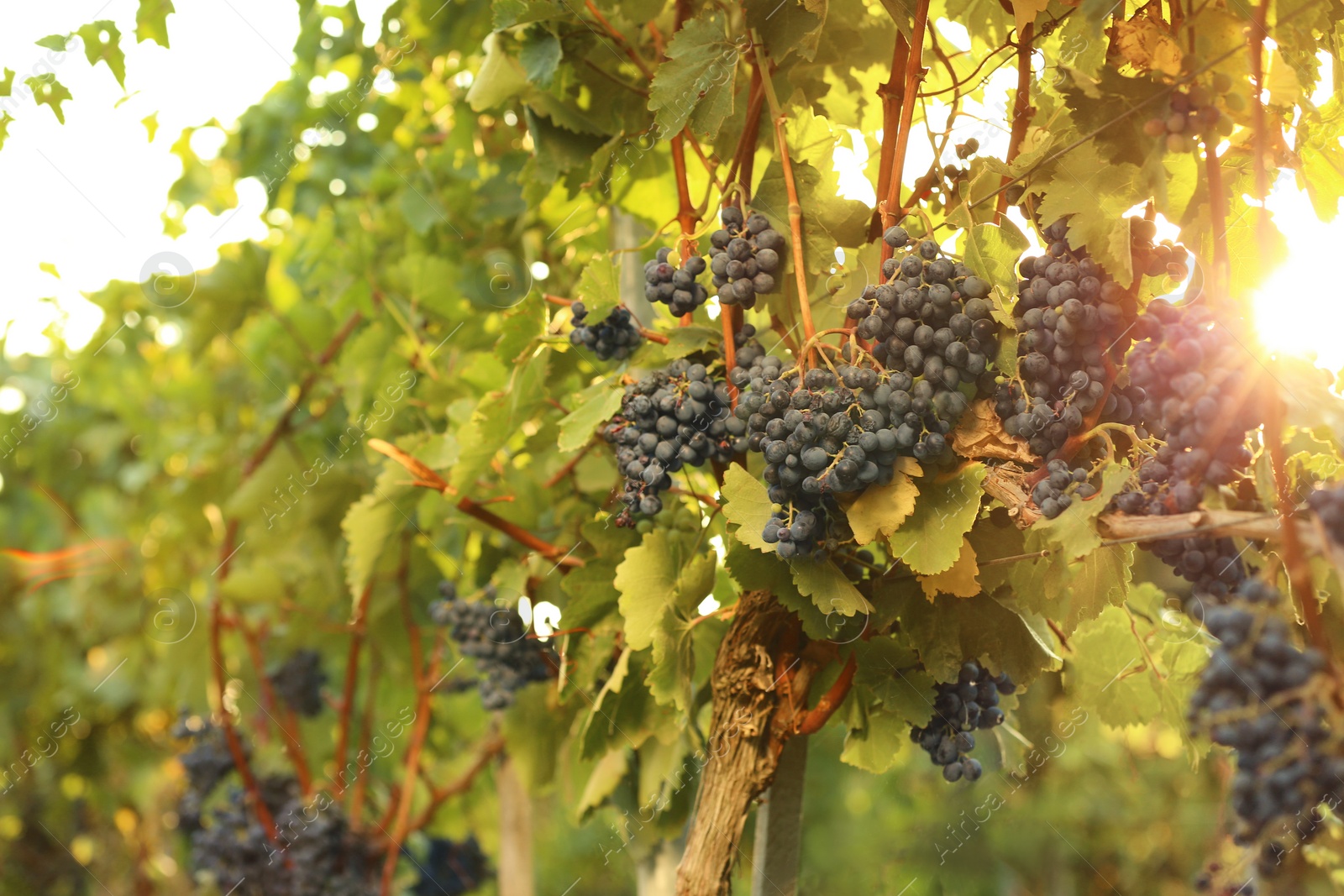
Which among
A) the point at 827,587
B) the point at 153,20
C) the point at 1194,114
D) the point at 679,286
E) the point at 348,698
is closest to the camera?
the point at 1194,114

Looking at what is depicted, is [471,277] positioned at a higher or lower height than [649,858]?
higher

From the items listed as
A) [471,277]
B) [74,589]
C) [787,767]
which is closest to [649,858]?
[787,767]

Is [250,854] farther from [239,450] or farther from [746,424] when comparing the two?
[746,424]

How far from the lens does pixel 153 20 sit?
95 centimetres

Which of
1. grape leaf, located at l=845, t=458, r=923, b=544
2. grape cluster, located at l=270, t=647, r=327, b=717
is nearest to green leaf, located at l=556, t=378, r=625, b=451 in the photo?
grape leaf, located at l=845, t=458, r=923, b=544

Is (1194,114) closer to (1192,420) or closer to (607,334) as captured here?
(1192,420)

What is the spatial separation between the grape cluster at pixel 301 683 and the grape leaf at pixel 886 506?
1.54 meters

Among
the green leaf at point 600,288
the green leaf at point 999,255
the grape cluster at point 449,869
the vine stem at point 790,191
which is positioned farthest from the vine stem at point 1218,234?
the grape cluster at point 449,869

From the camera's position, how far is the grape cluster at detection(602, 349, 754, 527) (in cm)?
70

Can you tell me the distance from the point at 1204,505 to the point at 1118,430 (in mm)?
137

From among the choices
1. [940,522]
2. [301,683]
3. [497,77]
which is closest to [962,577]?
[940,522]

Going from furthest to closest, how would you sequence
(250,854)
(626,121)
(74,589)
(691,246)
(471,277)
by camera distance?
1. (74,589)
2. (250,854)
3. (471,277)
4. (626,121)
5. (691,246)

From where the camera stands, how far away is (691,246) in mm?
754

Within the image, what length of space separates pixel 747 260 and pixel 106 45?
726 millimetres
